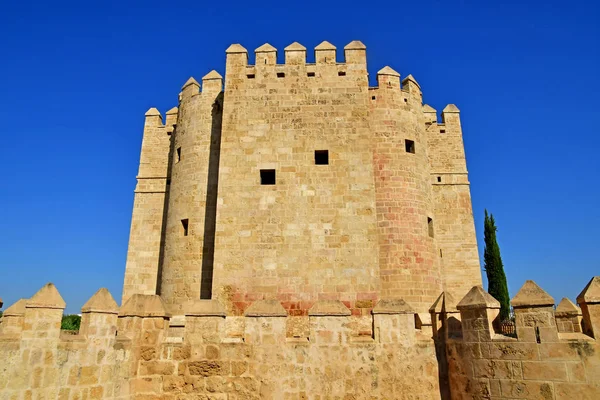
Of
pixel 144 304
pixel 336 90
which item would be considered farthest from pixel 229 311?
pixel 336 90

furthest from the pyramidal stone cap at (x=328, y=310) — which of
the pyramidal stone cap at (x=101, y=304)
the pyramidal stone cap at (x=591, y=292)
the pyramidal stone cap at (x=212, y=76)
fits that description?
the pyramidal stone cap at (x=212, y=76)

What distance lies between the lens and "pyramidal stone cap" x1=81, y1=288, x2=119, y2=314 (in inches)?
298

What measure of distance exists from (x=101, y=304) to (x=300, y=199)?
749 cm

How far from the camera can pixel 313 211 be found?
13.9m

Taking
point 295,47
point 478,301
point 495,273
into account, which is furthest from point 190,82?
point 495,273

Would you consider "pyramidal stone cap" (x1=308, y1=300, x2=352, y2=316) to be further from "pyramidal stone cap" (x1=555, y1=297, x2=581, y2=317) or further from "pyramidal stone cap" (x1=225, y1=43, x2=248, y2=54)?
"pyramidal stone cap" (x1=225, y1=43, x2=248, y2=54)

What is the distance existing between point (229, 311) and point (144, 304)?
16.7 feet

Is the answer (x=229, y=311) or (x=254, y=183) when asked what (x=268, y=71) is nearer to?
(x=254, y=183)

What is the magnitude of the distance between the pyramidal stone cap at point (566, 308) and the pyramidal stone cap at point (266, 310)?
16.2 feet

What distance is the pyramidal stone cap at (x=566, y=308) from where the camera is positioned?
7641mm

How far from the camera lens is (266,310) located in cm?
832

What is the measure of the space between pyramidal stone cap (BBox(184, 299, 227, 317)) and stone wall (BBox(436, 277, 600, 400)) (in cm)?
446

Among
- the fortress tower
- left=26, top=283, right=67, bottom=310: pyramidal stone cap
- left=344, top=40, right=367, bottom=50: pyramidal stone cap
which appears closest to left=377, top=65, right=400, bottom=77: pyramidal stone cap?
the fortress tower

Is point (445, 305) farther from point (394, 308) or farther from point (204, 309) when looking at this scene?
point (204, 309)
